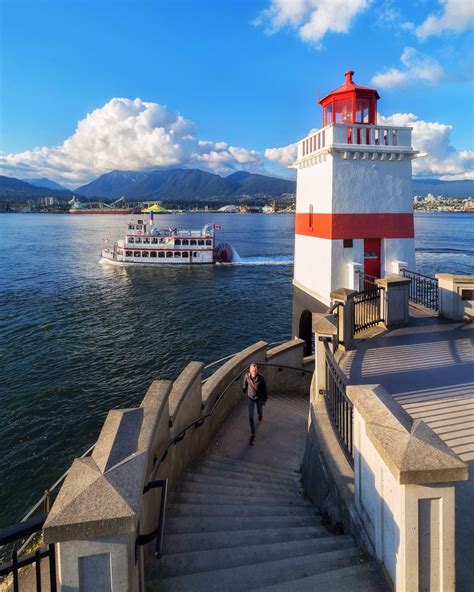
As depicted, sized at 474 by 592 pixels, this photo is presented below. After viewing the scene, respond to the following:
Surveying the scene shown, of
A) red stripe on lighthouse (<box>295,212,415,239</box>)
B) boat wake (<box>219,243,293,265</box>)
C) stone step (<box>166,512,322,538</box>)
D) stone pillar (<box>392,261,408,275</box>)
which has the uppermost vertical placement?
red stripe on lighthouse (<box>295,212,415,239</box>)

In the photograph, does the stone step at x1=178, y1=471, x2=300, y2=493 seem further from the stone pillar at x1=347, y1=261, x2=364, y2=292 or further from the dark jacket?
the stone pillar at x1=347, y1=261, x2=364, y2=292

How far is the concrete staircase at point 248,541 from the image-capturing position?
3.44 m

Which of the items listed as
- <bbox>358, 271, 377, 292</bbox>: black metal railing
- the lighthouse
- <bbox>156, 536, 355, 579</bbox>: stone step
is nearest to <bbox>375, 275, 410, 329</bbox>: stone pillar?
<bbox>358, 271, 377, 292</bbox>: black metal railing

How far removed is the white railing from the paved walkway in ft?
18.8

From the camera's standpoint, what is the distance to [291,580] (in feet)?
11.2

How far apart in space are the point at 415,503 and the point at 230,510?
264cm

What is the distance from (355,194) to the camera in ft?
44.9

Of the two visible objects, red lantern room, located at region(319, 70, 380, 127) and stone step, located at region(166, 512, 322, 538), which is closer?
stone step, located at region(166, 512, 322, 538)

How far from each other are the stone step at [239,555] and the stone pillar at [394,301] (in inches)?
294

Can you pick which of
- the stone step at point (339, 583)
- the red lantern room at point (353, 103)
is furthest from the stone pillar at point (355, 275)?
the stone step at point (339, 583)

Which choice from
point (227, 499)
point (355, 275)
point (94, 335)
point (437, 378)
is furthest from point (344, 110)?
point (94, 335)

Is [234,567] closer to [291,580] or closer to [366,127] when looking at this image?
[291,580]

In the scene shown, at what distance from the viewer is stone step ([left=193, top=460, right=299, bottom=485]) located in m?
6.44

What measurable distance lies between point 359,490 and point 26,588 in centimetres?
296
